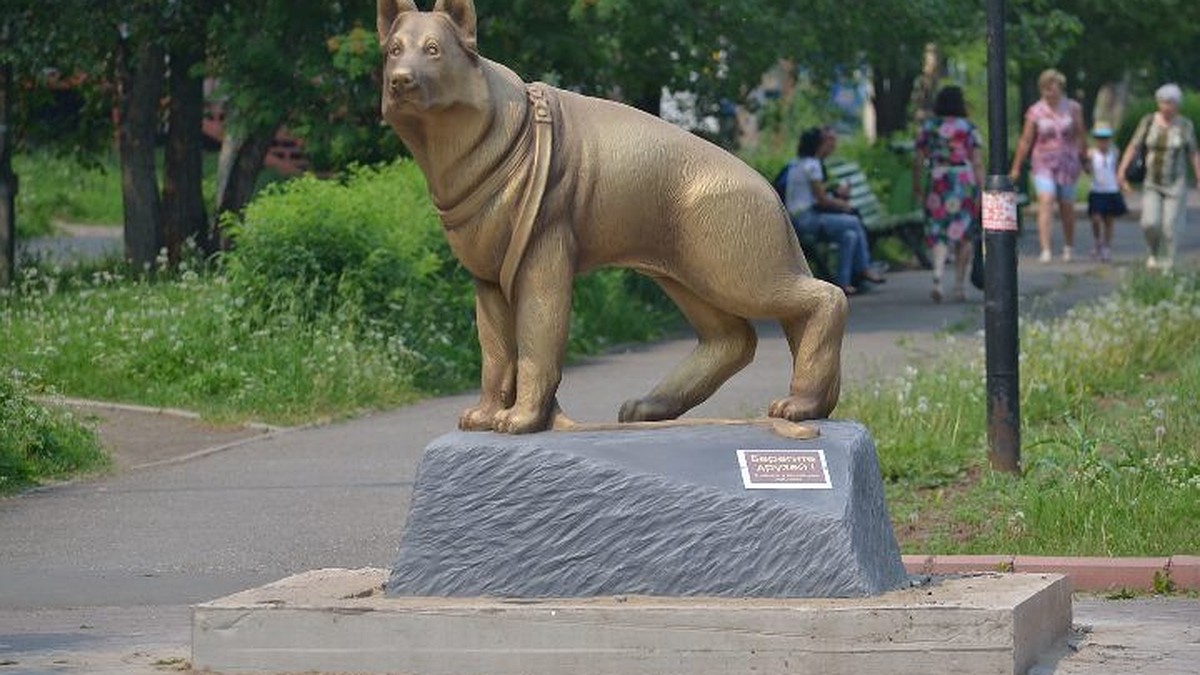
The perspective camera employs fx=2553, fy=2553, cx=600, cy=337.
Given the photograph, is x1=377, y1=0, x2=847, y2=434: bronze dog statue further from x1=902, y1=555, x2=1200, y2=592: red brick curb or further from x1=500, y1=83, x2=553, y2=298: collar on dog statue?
x1=902, y1=555, x2=1200, y2=592: red brick curb

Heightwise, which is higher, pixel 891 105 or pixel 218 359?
pixel 218 359

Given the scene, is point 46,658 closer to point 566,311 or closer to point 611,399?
point 566,311

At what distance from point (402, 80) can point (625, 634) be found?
192 cm

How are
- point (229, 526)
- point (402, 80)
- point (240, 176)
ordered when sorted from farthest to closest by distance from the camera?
1. point (240, 176)
2. point (229, 526)
3. point (402, 80)

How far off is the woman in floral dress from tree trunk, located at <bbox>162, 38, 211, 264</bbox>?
6.42 m

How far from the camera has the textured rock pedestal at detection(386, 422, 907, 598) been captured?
828 centimetres

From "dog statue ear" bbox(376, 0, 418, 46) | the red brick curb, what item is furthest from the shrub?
"dog statue ear" bbox(376, 0, 418, 46)

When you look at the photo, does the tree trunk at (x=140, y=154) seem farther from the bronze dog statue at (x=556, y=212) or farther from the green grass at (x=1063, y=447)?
the bronze dog statue at (x=556, y=212)

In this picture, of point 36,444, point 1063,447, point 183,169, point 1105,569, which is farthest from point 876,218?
point 1105,569

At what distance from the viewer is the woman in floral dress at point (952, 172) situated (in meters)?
22.0

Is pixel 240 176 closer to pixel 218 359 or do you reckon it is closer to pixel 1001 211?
pixel 218 359

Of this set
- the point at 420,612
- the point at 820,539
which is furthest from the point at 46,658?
the point at 820,539

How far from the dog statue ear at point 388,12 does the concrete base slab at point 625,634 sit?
188cm

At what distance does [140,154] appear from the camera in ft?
73.6
